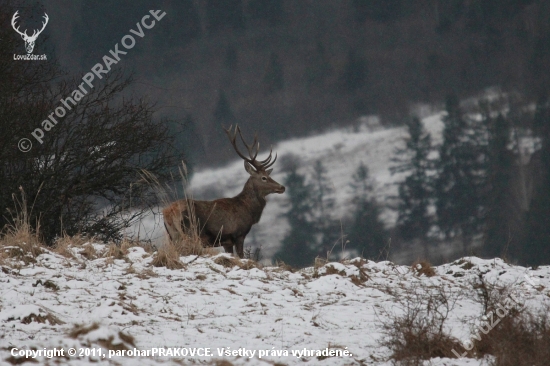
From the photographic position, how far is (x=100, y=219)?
13.5 m

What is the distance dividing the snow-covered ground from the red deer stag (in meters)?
1.79

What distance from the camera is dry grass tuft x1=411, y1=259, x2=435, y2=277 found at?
8469 millimetres

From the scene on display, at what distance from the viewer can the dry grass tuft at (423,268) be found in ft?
27.8

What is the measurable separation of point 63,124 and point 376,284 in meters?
8.11

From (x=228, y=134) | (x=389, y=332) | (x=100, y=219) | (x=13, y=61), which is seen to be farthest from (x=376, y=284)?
(x=13, y=61)

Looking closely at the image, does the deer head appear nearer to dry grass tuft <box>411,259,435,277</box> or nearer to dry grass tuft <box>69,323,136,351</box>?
dry grass tuft <box>411,259,435,277</box>

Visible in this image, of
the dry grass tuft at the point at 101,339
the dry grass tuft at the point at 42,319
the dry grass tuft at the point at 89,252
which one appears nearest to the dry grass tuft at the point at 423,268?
the dry grass tuft at the point at 89,252

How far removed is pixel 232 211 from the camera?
11.1 m

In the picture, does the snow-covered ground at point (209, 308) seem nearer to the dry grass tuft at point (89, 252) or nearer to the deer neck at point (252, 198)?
the dry grass tuft at point (89, 252)

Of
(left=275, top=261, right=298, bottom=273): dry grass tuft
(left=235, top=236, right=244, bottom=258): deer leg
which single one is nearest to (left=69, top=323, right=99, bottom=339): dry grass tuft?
(left=275, top=261, right=298, bottom=273): dry grass tuft

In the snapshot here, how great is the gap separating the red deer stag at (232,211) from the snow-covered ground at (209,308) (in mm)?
1786

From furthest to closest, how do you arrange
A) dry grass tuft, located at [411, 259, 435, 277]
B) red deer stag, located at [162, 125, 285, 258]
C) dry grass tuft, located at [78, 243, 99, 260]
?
red deer stag, located at [162, 125, 285, 258]
dry grass tuft, located at [411, 259, 435, 277]
dry grass tuft, located at [78, 243, 99, 260]

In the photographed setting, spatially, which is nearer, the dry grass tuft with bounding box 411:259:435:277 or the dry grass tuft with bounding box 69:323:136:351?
the dry grass tuft with bounding box 69:323:136:351

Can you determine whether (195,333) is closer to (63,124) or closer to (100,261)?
(100,261)
